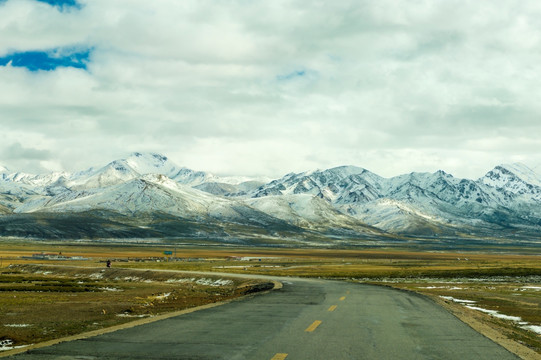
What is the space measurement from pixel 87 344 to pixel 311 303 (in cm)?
1614

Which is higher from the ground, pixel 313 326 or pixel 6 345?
pixel 6 345

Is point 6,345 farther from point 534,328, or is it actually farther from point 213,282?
point 213,282

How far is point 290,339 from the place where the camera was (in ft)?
51.9

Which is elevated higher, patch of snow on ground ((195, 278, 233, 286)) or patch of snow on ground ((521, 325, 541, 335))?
patch of snow on ground ((521, 325, 541, 335))

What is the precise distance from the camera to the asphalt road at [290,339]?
535 inches

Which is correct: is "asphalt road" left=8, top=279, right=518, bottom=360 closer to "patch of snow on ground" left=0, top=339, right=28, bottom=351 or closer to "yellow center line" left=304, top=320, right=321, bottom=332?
"yellow center line" left=304, top=320, right=321, bottom=332

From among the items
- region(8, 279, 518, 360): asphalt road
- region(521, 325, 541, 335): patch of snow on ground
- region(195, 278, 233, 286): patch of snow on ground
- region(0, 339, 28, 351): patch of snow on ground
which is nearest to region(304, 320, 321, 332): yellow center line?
region(8, 279, 518, 360): asphalt road

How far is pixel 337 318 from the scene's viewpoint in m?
21.7

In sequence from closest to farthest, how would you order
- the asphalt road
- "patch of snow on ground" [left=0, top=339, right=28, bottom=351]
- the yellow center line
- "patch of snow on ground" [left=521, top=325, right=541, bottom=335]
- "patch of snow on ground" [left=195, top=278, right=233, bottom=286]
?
the asphalt road, "patch of snow on ground" [left=0, top=339, right=28, bottom=351], the yellow center line, "patch of snow on ground" [left=521, top=325, right=541, bottom=335], "patch of snow on ground" [left=195, top=278, right=233, bottom=286]

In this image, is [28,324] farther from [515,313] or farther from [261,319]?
[515,313]

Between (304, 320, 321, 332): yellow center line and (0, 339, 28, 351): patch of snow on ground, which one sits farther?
(304, 320, 321, 332): yellow center line

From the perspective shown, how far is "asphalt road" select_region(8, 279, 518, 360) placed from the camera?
44.6 ft

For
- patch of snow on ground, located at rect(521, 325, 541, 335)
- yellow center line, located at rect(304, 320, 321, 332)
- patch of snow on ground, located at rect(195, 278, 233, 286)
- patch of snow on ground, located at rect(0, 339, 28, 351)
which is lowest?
patch of snow on ground, located at rect(195, 278, 233, 286)

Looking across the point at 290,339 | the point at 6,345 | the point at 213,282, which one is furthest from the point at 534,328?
the point at 213,282
